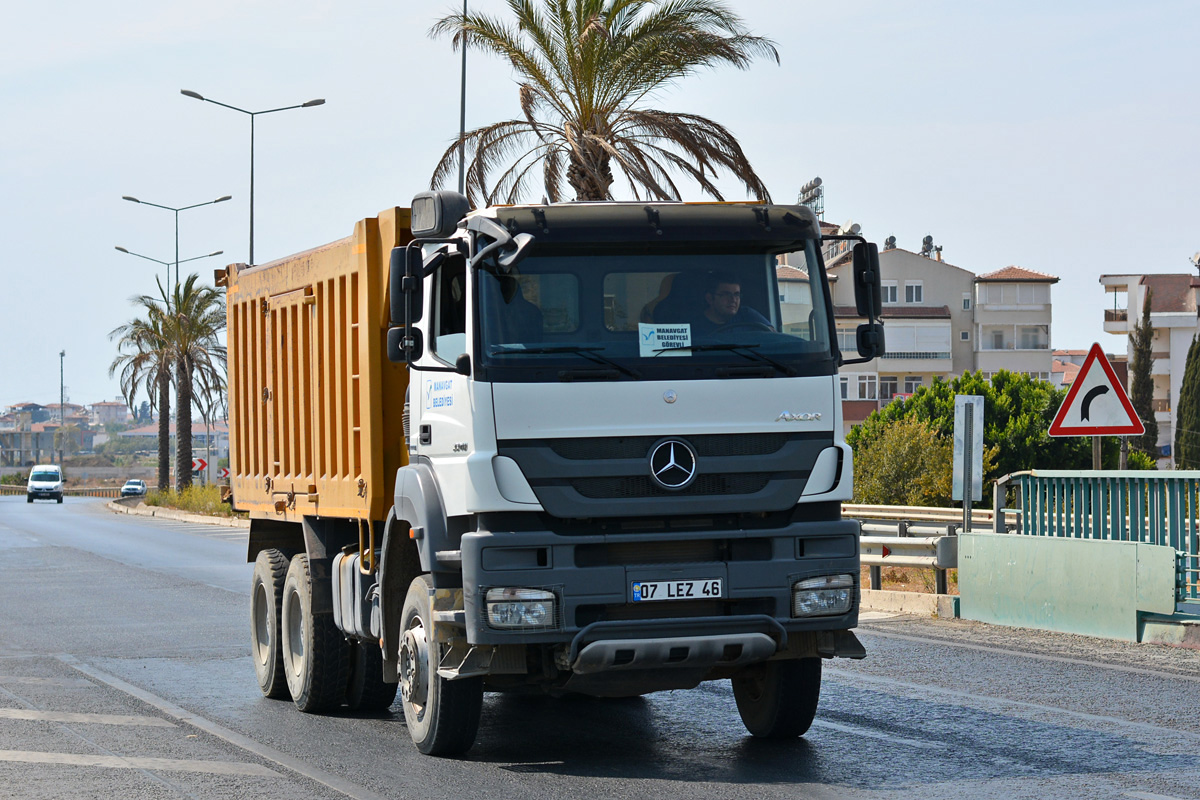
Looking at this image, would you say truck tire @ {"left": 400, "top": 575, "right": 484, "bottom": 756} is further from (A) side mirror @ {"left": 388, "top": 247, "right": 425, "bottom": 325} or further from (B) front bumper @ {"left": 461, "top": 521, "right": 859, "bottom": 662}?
(A) side mirror @ {"left": 388, "top": 247, "right": 425, "bottom": 325}

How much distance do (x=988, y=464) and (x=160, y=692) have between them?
2046 inches

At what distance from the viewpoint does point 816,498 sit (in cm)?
734

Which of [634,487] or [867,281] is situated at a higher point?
[867,281]

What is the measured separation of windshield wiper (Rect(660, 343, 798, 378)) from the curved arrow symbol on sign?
705 centimetres

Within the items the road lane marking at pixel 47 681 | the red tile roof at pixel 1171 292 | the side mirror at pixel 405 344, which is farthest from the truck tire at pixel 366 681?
the red tile roof at pixel 1171 292

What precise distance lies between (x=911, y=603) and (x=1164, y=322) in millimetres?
94697

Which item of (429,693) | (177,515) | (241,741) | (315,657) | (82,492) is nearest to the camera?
(429,693)

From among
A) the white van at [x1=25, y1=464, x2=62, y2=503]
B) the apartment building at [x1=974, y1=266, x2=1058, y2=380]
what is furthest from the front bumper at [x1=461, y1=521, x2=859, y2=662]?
the apartment building at [x1=974, y1=266, x2=1058, y2=380]

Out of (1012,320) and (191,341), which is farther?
(1012,320)

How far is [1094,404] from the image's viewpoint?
13492 mm

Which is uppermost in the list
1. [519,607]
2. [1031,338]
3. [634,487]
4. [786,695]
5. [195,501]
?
[1031,338]

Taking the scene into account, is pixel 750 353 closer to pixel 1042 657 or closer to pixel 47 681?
pixel 1042 657

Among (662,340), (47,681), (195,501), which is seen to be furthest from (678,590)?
(195,501)

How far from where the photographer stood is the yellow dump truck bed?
8469mm
